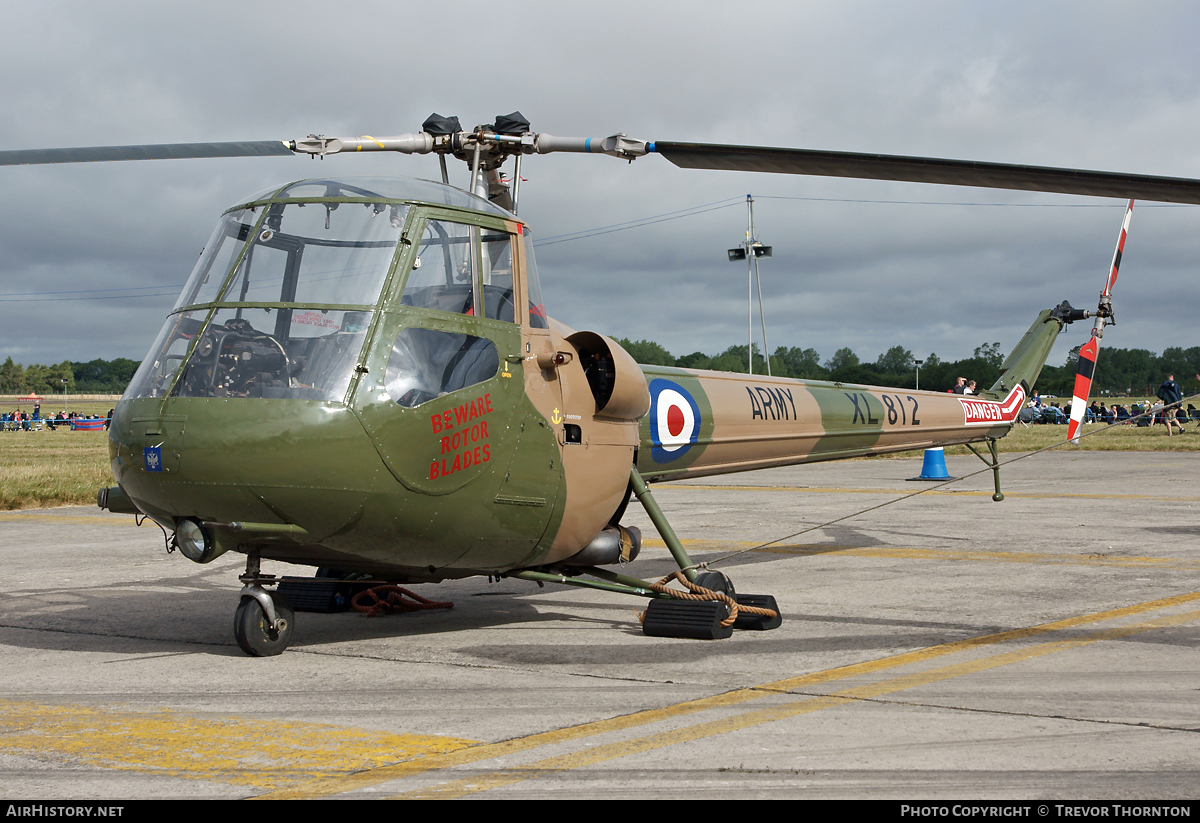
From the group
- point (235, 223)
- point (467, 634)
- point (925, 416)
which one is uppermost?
point (235, 223)

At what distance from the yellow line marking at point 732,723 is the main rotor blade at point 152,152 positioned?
13.4ft

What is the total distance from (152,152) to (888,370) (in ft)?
277

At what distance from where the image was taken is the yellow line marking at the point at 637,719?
13.2 ft

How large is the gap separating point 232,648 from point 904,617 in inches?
186

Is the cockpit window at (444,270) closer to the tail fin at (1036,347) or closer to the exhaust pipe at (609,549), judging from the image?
the exhaust pipe at (609,549)

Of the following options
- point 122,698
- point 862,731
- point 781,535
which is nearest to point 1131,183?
point 862,731

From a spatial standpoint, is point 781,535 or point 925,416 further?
point 781,535

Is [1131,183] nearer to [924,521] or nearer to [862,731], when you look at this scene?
[862,731]

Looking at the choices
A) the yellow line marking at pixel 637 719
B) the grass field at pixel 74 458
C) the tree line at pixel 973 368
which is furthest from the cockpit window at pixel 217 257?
the tree line at pixel 973 368

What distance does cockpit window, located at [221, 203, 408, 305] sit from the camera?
602cm

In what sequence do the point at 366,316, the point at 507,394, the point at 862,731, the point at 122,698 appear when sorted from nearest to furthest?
the point at 862,731, the point at 122,698, the point at 366,316, the point at 507,394

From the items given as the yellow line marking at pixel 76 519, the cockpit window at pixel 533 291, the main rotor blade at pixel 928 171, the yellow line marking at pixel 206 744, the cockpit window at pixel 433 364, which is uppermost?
the main rotor blade at pixel 928 171

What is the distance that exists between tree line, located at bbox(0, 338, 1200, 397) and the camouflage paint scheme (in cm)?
106

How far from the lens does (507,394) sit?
21.0 ft
